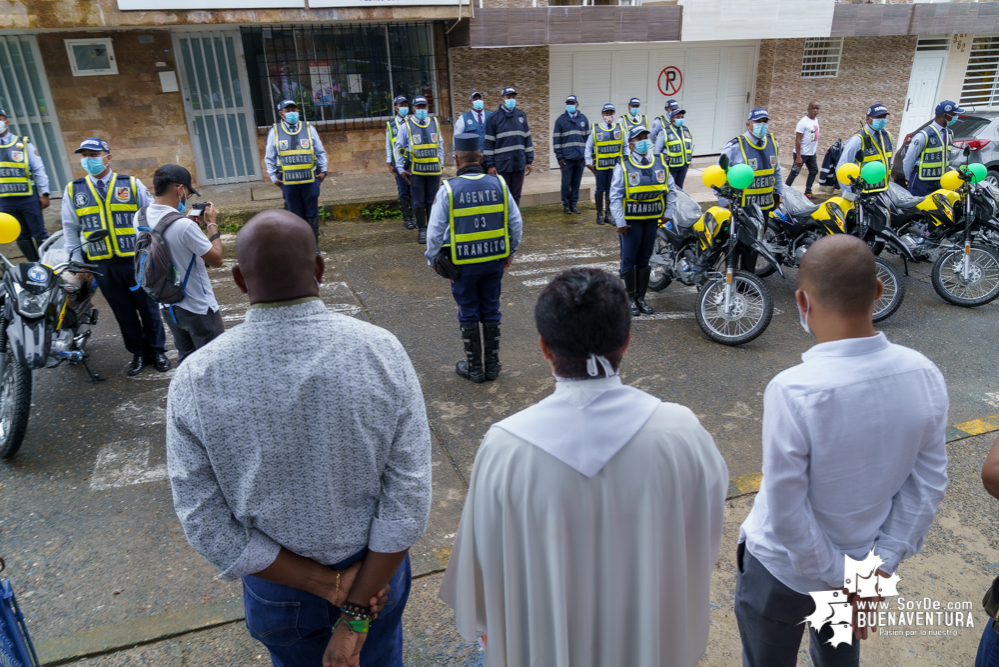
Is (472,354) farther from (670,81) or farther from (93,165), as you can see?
(670,81)

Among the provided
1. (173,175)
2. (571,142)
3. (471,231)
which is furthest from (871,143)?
(173,175)

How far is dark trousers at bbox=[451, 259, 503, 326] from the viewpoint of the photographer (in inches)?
209

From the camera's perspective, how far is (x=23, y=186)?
7973mm

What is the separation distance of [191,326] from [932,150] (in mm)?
8965

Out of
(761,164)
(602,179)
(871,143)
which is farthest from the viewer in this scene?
(602,179)

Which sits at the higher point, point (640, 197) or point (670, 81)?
point (670, 81)

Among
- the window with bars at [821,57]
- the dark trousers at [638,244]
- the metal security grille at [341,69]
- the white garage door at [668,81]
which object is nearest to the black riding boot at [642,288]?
the dark trousers at [638,244]

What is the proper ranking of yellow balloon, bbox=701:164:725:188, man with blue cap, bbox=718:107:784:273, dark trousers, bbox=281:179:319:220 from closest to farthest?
yellow balloon, bbox=701:164:725:188
man with blue cap, bbox=718:107:784:273
dark trousers, bbox=281:179:319:220

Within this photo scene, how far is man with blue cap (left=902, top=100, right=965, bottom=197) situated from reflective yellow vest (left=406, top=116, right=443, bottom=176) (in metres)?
6.32

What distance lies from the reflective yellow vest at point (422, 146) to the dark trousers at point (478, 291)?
15.1 ft

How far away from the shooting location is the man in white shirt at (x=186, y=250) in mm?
4402

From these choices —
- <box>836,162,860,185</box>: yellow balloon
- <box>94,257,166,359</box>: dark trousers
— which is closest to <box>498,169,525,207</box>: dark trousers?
<box>836,162,860,185</box>: yellow balloon

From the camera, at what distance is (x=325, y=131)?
492 inches

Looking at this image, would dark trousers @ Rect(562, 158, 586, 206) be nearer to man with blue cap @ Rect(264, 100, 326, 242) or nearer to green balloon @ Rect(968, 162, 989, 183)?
man with blue cap @ Rect(264, 100, 326, 242)
